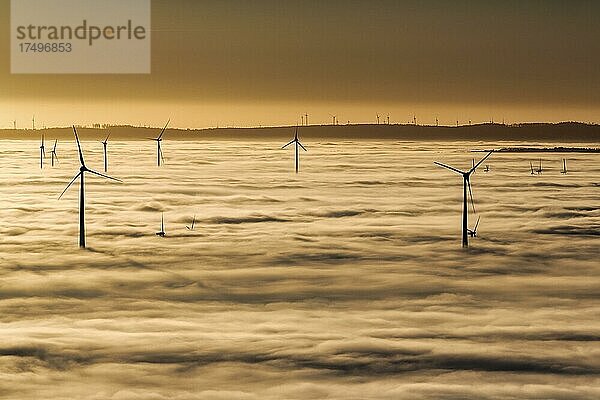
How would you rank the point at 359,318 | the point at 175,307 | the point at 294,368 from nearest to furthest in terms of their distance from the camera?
the point at 294,368 → the point at 359,318 → the point at 175,307

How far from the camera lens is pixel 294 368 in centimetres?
3950

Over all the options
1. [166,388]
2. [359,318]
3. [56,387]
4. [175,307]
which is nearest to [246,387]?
[166,388]

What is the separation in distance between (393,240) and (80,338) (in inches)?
1816

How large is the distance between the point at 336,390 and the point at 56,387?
10.9 metres

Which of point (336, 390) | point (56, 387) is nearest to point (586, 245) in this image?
point (336, 390)

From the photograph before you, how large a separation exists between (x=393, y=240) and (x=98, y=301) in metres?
37.3

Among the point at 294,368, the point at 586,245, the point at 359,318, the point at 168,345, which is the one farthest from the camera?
the point at 586,245

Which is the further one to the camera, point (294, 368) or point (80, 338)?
point (80, 338)

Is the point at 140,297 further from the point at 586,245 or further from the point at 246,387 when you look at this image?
the point at 586,245

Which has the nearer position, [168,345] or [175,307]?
[168,345]

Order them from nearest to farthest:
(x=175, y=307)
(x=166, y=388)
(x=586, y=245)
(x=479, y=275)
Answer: (x=166, y=388)
(x=175, y=307)
(x=479, y=275)
(x=586, y=245)

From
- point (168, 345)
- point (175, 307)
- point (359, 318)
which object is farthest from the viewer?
point (175, 307)

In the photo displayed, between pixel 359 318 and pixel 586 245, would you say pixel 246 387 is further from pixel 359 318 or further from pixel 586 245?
A: pixel 586 245

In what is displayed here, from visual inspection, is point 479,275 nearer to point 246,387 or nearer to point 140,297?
point 140,297
